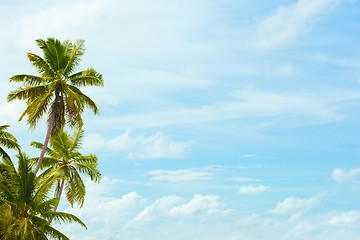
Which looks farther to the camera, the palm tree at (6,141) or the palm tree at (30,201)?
the palm tree at (6,141)

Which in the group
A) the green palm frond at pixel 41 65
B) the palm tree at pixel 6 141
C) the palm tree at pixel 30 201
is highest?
the green palm frond at pixel 41 65

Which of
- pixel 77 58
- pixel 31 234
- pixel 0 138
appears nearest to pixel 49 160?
pixel 0 138

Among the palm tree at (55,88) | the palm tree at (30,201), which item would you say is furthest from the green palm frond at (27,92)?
the palm tree at (30,201)

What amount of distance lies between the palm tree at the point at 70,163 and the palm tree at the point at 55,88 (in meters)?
2.03

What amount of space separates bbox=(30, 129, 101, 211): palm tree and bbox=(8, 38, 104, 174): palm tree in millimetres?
2033

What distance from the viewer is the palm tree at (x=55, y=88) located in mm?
→ 35266

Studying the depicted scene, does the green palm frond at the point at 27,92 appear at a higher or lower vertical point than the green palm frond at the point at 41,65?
lower

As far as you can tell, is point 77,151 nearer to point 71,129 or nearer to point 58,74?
point 71,129

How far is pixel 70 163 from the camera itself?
37.9 m

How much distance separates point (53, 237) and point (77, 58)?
561 inches

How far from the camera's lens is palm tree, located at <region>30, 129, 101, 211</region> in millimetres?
37375

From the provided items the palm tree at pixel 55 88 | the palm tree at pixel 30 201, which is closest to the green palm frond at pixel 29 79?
the palm tree at pixel 55 88

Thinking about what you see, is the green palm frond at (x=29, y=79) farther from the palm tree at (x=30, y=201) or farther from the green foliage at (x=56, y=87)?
the palm tree at (x=30, y=201)

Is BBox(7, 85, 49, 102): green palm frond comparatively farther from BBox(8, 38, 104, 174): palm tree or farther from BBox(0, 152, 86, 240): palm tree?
BBox(0, 152, 86, 240): palm tree
